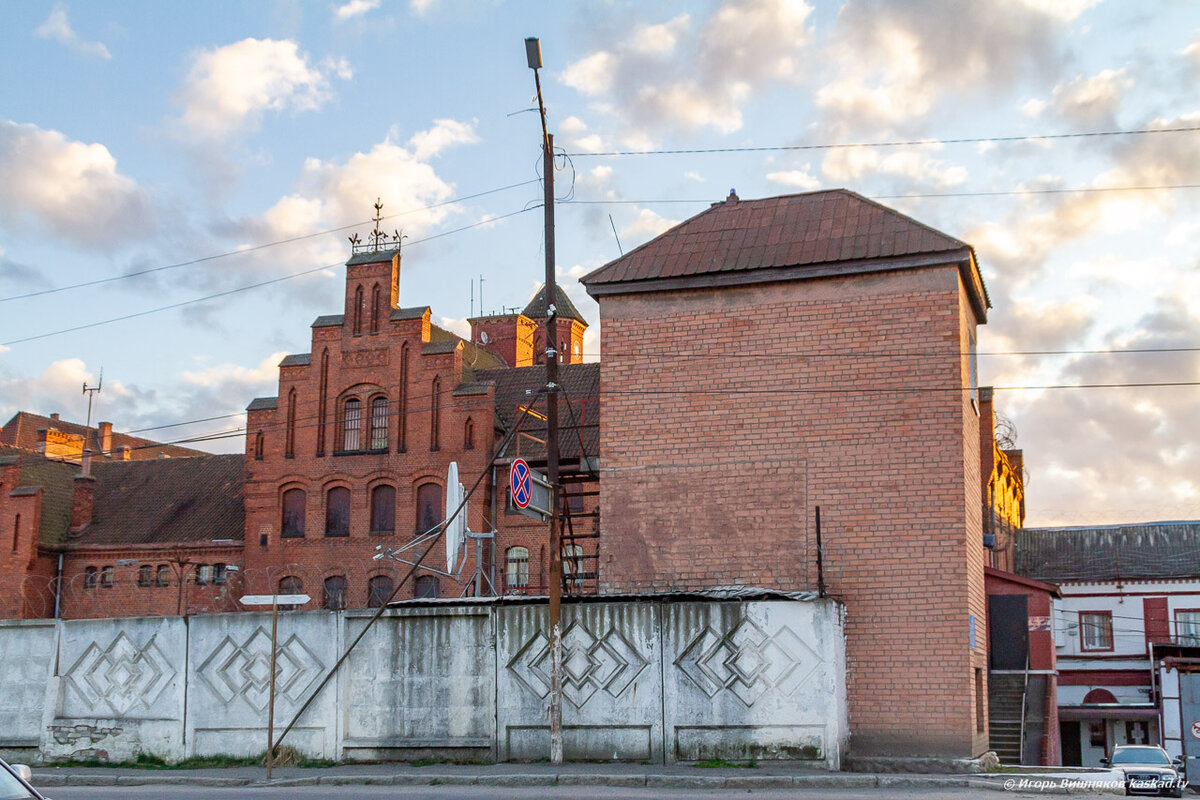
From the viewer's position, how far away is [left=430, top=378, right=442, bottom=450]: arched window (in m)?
40.3

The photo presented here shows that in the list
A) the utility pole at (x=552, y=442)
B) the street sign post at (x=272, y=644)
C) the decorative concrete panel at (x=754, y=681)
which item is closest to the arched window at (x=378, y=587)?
the utility pole at (x=552, y=442)

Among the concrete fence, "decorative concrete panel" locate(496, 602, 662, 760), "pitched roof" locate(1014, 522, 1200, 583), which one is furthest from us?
"pitched roof" locate(1014, 522, 1200, 583)

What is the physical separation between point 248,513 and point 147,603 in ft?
18.2

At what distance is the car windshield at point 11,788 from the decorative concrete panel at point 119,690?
9451 mm

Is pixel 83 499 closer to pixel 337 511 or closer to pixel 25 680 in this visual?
pixel 337 511

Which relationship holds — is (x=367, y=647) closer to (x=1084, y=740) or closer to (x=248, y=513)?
(x=248, y=513)

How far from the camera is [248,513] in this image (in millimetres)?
42062

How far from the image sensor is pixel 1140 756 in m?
26.4

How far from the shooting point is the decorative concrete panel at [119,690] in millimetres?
19016

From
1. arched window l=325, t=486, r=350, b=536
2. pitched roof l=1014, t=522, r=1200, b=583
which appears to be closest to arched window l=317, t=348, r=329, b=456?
arched window l=325, t=486, r=350, b=536

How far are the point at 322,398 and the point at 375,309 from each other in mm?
3640

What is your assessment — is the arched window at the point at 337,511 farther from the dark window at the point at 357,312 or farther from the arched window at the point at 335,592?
the dark window at the point at 357,312

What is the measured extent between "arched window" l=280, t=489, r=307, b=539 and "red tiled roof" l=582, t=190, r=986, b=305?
24.7 m

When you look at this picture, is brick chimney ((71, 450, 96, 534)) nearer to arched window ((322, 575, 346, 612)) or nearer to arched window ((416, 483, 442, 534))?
arched window ((322, 575, 346, 612))
